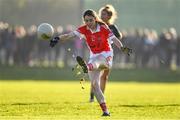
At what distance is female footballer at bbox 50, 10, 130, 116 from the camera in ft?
50.3

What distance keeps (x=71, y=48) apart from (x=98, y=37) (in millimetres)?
25344

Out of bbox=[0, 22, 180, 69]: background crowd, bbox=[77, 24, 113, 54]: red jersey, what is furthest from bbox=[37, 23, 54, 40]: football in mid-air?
bbox=[0, 22, 180, 69]: background crowd

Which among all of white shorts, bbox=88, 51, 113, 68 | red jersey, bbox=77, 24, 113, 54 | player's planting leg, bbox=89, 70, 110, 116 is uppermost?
red jersey, bbox=77, 24, 113, 54

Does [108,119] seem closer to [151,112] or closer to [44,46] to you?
[151,112]

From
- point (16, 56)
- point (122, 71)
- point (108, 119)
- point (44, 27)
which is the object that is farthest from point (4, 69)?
point (108, 119)

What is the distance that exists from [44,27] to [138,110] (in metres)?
2.60

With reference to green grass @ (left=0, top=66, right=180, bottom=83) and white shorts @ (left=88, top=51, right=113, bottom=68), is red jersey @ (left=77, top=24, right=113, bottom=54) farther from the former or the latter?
green grass @ (left=0, top=66, right=180, bottom=83)

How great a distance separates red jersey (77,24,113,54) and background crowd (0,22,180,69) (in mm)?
24220

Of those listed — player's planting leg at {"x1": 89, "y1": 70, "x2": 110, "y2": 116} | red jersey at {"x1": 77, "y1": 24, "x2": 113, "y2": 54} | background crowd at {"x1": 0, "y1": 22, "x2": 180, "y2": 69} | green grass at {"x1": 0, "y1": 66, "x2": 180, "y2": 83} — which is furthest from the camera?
background crowd at {"x1": 0, "y1": 22, "x2": 180, "y2": 69}

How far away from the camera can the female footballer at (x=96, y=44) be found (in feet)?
50.3

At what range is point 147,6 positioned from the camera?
4572 cm

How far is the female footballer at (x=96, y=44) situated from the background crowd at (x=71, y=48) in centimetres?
2424

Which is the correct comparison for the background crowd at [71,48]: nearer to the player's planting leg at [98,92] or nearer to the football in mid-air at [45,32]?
the football in mid-air at [45,32]

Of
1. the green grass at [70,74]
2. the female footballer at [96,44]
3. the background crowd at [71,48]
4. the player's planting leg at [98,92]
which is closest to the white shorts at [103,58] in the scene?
the female footballer at [96,44]
